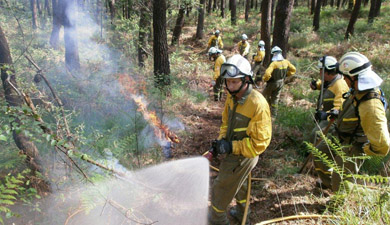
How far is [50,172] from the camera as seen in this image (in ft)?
12.0

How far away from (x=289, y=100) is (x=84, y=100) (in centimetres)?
617

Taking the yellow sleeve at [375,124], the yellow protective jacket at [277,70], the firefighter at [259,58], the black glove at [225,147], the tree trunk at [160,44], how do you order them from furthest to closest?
the firefighter at [259,58]
the tree trunk at [160,44]
the yellow protective jacket at [277,70]
the black glove at [225,147]
the yellow sleeve at [375,124]

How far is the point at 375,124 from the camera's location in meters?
2.66

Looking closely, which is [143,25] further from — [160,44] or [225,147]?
[225,147]

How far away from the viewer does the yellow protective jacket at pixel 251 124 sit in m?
2.79

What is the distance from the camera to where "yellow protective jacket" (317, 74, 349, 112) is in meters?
4.05

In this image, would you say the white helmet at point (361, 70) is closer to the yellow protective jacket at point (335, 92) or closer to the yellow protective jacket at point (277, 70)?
the yellow protective jacket at point (335, 92)

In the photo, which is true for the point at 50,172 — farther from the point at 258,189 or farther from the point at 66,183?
the point at 258,189

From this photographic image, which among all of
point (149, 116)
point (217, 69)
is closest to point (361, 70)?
point (149, 116)

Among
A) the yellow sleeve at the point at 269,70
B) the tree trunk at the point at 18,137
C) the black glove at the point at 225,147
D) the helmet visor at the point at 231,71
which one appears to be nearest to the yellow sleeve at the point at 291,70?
the yellow sleeve at the point at 269,70

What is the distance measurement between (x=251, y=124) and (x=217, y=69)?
5450mm

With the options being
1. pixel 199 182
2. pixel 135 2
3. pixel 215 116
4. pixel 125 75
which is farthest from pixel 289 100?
pixel 135 2

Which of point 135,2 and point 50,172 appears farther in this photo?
point 135,2

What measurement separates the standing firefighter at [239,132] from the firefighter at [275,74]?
387 cm
